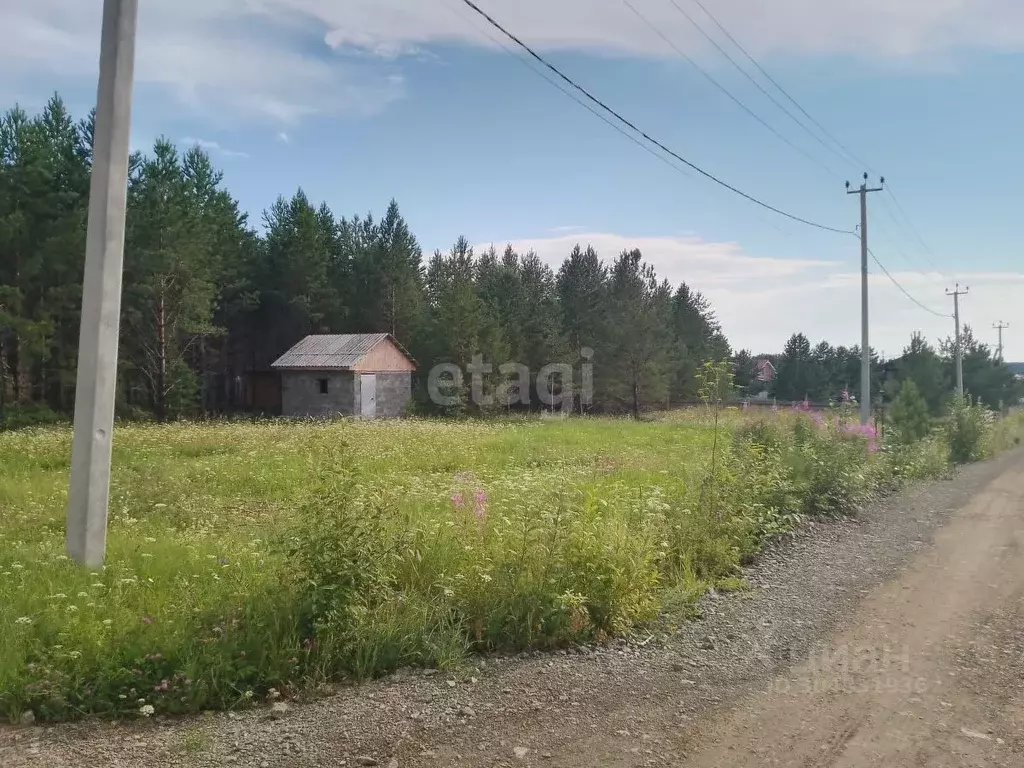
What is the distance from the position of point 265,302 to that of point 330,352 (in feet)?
37.0

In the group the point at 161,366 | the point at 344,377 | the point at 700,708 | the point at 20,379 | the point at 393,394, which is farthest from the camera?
the point at 393,394

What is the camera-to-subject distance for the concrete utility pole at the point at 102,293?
18.1 feet

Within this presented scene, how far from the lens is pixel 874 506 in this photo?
1113 centimetres

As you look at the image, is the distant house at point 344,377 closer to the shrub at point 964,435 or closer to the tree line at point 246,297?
the tree line at point 246,297

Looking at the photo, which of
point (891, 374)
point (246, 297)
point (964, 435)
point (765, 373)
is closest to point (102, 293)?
point (964, 435)

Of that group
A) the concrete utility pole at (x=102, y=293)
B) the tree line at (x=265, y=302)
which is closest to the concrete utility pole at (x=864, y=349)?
the tree line at (x=265, y=302)

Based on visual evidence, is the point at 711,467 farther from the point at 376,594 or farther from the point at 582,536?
the point at 376,594

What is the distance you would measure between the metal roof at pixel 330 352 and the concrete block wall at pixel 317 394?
0.47 m

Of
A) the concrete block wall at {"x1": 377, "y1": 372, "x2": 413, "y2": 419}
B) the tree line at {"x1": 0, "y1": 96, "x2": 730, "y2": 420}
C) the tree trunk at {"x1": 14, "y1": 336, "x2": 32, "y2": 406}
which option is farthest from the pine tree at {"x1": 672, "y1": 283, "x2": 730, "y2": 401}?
the tree trunk at {"x1": 14, "y1": 336, "x2": 32, "y2": 406}

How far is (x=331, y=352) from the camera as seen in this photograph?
110ft

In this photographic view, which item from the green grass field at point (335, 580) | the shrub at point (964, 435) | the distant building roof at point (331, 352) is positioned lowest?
the green grass field at point (335, 580)

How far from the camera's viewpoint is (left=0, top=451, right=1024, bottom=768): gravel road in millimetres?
3578

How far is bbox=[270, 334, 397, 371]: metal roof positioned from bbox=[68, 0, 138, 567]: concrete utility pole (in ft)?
84.3

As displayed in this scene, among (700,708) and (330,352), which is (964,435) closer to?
(700,708)
